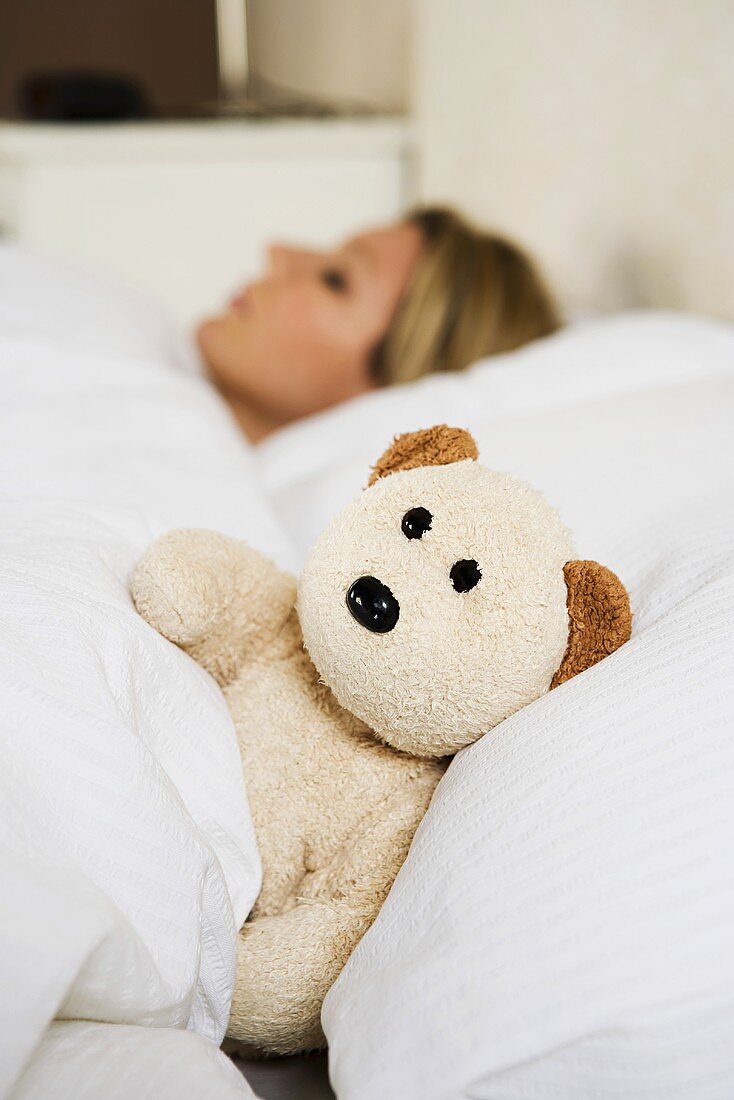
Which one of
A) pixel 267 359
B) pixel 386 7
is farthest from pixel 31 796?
pixel 386 7

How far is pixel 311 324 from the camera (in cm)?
132

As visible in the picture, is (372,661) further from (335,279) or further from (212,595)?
(335,279)

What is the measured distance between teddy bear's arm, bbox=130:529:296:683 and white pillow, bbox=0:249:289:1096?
0.05ft

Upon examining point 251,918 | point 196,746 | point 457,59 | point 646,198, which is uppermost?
point 457,59

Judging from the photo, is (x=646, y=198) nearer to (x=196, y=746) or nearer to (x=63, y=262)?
(x=63, y=262)

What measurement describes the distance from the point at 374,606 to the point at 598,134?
1.10 metres

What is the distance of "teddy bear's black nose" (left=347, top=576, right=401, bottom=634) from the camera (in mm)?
461

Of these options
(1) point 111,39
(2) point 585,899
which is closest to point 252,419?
(2) point 585,899

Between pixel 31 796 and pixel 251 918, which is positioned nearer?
pixel 31 796

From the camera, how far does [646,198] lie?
1.21 m

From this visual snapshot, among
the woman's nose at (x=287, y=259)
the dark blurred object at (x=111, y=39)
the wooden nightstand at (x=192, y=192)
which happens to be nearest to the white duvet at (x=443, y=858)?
the woman's nose at (x=287, y=259)

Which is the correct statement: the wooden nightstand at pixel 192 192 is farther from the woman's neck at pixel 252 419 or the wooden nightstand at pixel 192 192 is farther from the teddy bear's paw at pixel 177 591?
the teddy bear's paw at pixel 177 591

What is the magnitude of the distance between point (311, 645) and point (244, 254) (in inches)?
64.7

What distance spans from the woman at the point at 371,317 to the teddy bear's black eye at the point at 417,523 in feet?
2.76
